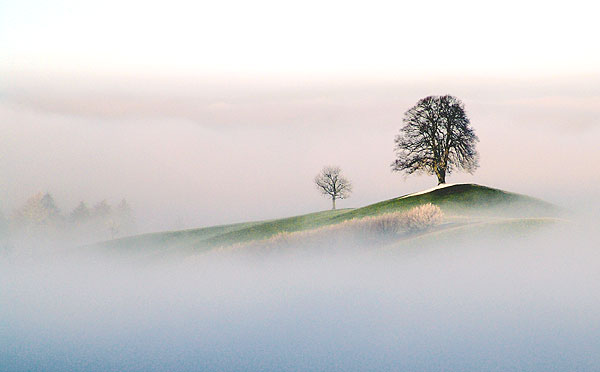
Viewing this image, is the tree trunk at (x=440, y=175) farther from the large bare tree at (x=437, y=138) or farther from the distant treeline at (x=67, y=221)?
the distant treeline at (x=67, y=221)

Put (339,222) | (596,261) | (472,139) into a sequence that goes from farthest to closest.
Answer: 1. (472,139)
2. (339,222)
3. (596,261)

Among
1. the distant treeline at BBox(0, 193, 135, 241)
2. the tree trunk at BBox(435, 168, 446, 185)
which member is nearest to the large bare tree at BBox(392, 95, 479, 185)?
the tree trunk at BBox(435, 168, 446, 185)

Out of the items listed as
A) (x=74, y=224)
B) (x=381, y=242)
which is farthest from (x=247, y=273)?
(x=74, y=224)

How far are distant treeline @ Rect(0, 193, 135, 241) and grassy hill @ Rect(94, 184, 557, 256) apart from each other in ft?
49.4

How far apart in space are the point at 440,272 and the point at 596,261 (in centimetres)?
669

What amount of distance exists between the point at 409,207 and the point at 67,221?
43412 millimetres

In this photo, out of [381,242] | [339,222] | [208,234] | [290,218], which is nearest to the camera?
[381,242]

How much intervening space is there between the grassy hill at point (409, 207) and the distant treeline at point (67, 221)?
15.0 metres

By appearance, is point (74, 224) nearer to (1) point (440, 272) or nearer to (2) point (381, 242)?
(2) point (381, 242)

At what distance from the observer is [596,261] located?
24.2m

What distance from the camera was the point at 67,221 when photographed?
6406 centimetres

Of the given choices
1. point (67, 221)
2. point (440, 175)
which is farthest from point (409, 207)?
point (67, 221)

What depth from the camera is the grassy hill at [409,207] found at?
36.2 metres

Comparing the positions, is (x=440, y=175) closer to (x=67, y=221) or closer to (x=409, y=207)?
→ (x=409, y=207)
